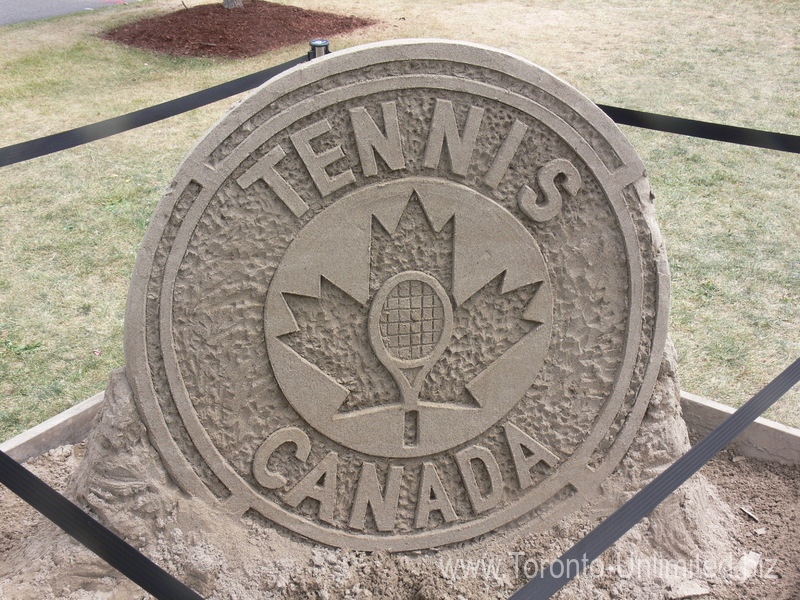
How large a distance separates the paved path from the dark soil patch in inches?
56.2

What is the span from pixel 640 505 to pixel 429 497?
2.66ft

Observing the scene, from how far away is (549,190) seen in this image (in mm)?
2650

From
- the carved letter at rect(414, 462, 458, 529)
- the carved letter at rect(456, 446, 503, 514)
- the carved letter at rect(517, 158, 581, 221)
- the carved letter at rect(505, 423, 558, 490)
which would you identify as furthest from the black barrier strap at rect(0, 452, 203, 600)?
the carved letter at rect(517, 158, 581, 221)

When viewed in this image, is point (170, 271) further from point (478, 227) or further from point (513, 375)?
point (513, 375)

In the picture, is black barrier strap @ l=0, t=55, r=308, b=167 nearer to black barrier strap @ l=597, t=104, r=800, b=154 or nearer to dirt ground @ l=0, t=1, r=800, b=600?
dirt ground @ l=0, t=1, r=800, b=600

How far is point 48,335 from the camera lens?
4.18 m

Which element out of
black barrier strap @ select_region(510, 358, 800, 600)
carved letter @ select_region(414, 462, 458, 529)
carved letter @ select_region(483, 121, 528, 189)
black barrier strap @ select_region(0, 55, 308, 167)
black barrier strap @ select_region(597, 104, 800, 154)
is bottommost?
carved letter @ select_region(414, 462, 458, 529)

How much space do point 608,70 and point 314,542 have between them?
6426 millimetres

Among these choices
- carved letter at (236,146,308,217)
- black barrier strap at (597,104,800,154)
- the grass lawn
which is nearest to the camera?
carved letter at (236,146,308,217)

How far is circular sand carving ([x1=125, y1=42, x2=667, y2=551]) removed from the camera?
8.13ft

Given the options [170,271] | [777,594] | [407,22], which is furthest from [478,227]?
[407,22]

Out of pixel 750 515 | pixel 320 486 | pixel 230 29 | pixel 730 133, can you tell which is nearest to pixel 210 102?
pixel 320 486

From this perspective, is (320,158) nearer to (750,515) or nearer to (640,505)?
(640,505)

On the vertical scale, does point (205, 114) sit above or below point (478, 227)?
below
